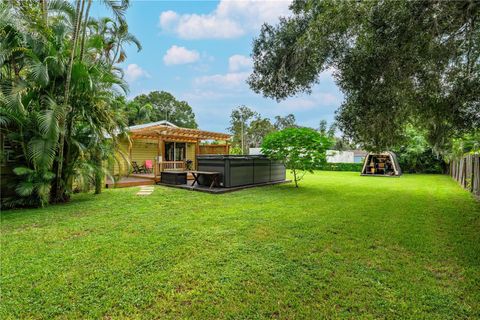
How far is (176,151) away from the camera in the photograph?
16.8 m

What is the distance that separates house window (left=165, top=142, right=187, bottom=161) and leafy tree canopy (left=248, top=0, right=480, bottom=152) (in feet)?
38.8

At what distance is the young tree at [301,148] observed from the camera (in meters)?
9.50

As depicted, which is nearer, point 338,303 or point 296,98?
point 338,303

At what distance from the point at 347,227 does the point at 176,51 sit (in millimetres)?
16644

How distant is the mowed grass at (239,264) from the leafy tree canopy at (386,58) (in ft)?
7.17

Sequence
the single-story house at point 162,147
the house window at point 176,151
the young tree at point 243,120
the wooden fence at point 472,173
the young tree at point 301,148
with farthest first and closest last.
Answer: the young tree at point 243,120
the house window at point 176,151
the single-story house at point 162,147
the young tree at point 301,148
the wooden fence at point 472,173

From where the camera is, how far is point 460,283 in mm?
2711

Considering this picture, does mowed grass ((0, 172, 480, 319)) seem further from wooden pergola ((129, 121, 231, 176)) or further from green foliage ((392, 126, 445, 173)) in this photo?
green foliage ((392, 126, 445, 173))

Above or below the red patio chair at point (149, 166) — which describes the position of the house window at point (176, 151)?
above

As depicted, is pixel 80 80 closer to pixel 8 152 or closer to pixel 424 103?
pixel 8 152

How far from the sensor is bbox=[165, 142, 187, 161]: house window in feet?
54.3

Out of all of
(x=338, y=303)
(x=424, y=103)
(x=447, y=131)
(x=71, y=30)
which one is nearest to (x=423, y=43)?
(x=424, y=103)

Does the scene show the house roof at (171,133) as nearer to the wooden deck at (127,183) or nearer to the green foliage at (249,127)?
the wooden deck at (127,183)

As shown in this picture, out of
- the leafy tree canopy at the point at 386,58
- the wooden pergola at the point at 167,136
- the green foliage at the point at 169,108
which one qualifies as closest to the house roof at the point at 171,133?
the wooden pergola at the point at 167,136
